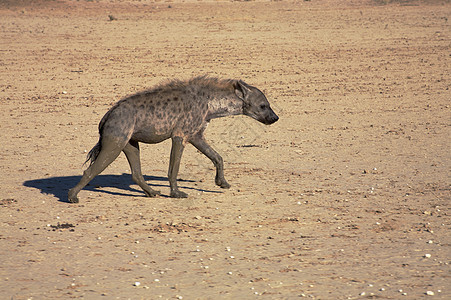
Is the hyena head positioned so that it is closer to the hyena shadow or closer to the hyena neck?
the hyena neck

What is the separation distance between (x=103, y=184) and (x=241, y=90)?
84.6 inches

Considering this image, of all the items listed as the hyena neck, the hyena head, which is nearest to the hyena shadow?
the hyena neck

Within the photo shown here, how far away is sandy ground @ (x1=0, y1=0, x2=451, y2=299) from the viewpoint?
597 cm

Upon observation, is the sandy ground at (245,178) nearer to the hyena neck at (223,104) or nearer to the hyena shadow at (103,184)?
the hyena shadow at (103,184)

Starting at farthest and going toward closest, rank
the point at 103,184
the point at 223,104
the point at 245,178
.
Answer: the point at 245,178 → the point at 103,184 → the point at 223,104

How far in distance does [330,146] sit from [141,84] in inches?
249

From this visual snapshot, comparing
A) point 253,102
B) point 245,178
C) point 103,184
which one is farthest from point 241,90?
point 103,184

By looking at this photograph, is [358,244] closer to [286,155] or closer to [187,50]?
[286,155]

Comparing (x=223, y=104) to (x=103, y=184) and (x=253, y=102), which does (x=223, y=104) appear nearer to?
(x=253, y=102)

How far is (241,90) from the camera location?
8500mm

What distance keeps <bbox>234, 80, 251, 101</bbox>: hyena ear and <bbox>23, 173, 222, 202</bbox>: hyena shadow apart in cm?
121

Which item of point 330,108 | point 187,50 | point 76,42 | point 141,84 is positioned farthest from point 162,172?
point 76,42

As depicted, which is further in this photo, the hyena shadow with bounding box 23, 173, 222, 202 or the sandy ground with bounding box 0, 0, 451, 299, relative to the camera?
the hyena shadow with bounding box 23, 173, 222, 202

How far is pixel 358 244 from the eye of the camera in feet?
22.1
